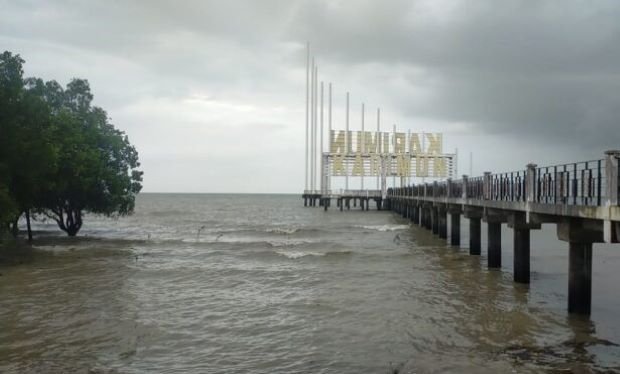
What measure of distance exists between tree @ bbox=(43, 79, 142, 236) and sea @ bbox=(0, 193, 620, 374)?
769 centimetres

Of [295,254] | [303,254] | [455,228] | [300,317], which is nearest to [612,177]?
[300,317]

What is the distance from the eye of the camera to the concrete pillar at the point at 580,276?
12953 mm

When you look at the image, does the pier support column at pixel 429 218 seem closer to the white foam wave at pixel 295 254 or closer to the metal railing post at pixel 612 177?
the white foam wave at pixel 295 254

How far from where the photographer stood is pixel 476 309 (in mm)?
14086

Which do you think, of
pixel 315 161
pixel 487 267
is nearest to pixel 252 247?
pixel 487 267

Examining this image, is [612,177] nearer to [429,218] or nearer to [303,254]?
[303,254]

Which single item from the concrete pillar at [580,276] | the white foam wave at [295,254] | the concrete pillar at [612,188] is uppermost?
the concrete pillar at [612,188]

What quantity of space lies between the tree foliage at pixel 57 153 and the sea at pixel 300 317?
12.6ft

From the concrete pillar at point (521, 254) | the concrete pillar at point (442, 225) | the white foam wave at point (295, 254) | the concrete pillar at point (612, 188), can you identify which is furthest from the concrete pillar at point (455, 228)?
the concrete pillar at point (612, 188)

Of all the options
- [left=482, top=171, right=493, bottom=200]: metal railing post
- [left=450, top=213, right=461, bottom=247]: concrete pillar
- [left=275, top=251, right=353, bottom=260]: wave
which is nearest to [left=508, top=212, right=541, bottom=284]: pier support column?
[left=482, top=171, right=493, bottom=200]: metal railing post

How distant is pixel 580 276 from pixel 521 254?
480 cm

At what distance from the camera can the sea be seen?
972cm

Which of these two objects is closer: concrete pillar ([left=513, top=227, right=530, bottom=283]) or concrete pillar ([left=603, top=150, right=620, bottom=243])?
concrete pillar ([left=603, top=150, right=620, bottom=243])

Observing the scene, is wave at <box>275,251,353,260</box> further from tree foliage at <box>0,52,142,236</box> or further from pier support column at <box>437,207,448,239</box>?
tree foliage at <box>0,52,142,236</box>
